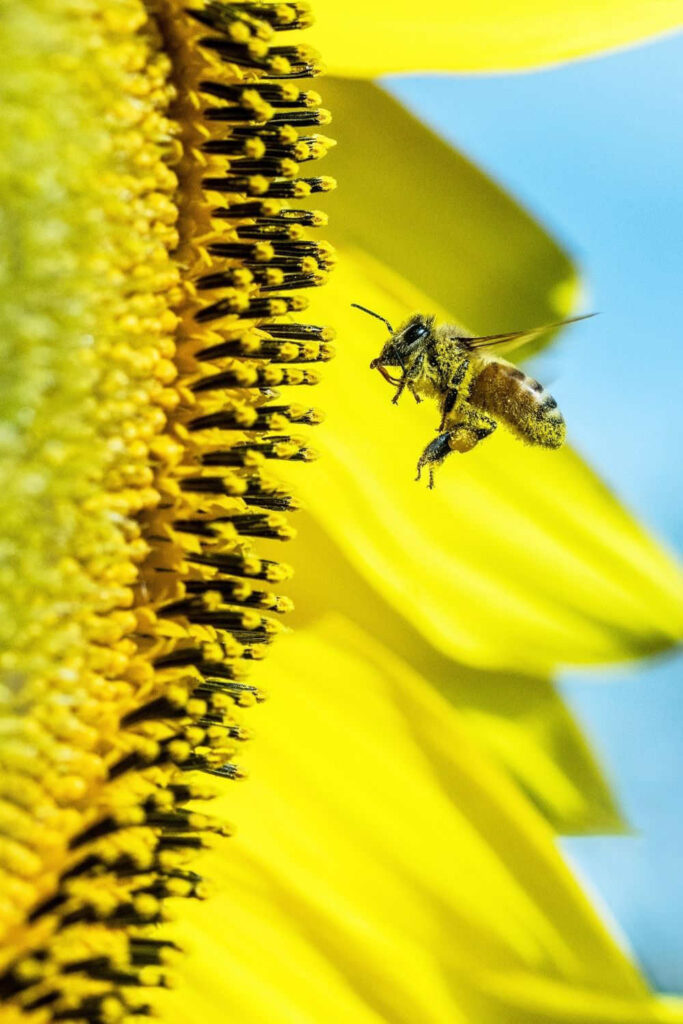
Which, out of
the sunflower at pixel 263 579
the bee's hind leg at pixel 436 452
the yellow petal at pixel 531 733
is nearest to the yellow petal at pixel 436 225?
the sunflower at pixel 263 579

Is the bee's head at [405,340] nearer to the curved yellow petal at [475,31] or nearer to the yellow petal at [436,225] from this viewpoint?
the yellow petal at [436,225]

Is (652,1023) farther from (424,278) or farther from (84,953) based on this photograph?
(424,278)

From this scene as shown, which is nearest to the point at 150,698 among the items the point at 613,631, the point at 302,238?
the point at 302,238

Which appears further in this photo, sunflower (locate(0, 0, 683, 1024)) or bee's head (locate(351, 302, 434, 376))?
bee's head (locate(351, 302, 434, 376))

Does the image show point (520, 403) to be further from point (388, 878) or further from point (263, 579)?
point (388, 878)

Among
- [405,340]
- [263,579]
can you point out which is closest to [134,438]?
[263,579]

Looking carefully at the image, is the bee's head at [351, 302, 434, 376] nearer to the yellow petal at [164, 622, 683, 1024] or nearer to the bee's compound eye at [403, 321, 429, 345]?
the bee's compound eye at [403, 321, 429, 345]

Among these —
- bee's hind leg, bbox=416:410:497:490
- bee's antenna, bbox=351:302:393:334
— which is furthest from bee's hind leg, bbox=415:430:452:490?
bee's antenna, bbox=351:302:393:334
